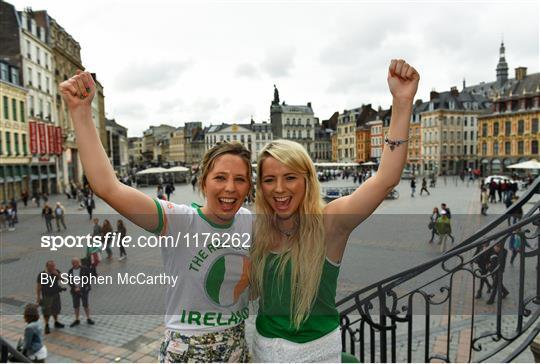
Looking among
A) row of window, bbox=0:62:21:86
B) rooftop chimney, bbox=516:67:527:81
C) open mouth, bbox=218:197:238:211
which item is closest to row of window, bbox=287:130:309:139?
rooftop chimney, bbox=516:67:527:81

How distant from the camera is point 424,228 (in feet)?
50.0

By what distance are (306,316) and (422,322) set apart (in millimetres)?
6053

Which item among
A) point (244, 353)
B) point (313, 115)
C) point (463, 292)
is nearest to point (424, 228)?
point (463, 292)

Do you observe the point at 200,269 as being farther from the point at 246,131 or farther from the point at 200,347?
the point at 246,131

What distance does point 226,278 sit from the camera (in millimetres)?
1939

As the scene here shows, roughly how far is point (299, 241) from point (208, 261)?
1.44 feet

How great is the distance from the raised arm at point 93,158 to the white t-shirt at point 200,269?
0.12 m

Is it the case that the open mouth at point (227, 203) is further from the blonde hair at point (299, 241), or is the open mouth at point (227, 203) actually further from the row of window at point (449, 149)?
the row of window at point (449, 149)

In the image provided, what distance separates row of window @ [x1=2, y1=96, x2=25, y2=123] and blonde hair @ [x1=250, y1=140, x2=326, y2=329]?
33993 mm

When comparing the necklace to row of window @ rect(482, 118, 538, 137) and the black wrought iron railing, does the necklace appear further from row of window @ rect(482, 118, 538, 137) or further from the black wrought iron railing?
row of window @ rect(482, 118, 538, 137)

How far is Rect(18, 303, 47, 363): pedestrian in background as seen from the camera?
5488mm

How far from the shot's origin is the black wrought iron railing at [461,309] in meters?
2.76

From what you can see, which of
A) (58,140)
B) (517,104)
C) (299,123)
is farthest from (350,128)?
(58,140)

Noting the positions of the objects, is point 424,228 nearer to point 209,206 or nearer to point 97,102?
point 209,206
